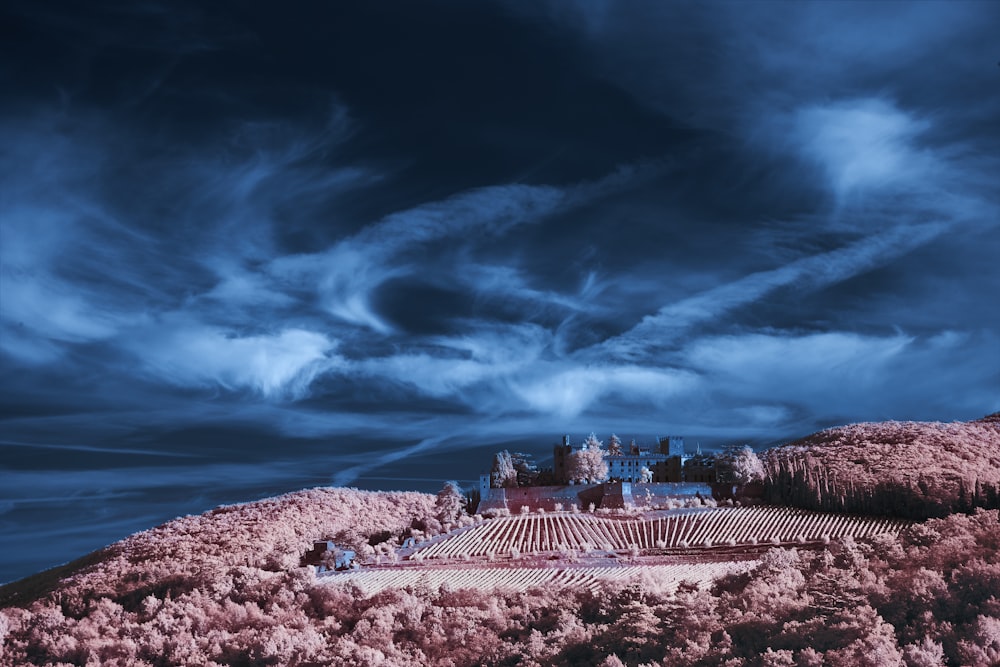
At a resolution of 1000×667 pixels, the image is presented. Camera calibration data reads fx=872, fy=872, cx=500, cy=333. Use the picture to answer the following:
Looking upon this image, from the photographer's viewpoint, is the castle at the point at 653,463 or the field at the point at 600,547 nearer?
the field at the point at 600,547

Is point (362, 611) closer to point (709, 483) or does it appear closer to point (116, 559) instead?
point (116, 559)

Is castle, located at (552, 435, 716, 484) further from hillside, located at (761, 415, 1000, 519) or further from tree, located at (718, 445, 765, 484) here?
hillside, located at (761, 415, 1000, 519)

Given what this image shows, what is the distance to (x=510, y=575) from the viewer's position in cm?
3209

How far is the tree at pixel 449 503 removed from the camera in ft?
150

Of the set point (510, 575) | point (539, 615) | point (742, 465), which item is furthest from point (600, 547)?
point (539, 615)

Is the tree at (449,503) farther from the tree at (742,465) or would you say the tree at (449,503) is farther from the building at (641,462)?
the tree at (742,465)

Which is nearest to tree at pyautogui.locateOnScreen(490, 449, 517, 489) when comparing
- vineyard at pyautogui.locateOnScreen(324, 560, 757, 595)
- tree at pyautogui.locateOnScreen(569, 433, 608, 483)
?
tree at pyautogui.locateOnScreen(569, 433, 608, 483)

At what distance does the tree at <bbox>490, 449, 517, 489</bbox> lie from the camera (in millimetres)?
51350

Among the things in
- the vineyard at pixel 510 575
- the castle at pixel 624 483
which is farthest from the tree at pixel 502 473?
the vineyard at pixel 510 575

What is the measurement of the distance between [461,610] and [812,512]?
24.8m

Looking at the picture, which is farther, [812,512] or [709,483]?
[709,483]

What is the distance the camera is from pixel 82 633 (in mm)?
26703

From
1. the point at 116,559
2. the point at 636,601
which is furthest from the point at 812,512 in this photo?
the point at 116,559

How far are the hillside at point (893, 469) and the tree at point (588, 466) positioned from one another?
941 cm
